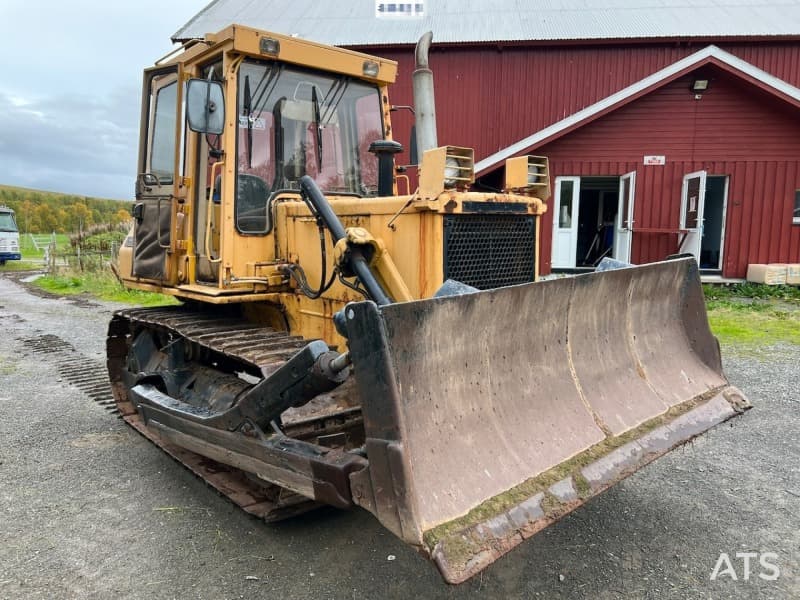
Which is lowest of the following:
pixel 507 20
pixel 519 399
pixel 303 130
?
pixel 519 399

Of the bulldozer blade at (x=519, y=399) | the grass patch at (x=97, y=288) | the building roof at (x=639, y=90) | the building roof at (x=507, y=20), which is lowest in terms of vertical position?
the grass patch at (x=97, y=288)

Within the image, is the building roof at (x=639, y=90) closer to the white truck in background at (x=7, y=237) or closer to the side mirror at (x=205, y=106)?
the side mirror at (x=205, y=106)

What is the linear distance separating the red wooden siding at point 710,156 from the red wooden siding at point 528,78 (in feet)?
8.33

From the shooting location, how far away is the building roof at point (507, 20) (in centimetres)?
1638

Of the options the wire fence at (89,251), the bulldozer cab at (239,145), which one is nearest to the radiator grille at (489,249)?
the bulldozer cab at (239,145)

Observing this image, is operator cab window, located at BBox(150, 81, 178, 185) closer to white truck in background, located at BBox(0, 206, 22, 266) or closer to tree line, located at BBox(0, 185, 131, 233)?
white truck in background, located at BBox(0, 206, 22, 266)

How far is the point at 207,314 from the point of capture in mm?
4867

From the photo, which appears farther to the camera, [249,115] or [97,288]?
[97,288]

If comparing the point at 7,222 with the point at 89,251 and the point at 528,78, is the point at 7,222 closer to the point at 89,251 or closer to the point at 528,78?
the point at 89,251

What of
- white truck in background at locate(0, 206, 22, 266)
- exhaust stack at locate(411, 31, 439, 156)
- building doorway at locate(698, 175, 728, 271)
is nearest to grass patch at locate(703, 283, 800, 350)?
building doorway at locate(698, 175, 728, 271)

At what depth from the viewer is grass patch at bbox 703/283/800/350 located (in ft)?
28.7

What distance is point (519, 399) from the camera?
2.98 meters

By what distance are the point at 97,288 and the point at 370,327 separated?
16344mm

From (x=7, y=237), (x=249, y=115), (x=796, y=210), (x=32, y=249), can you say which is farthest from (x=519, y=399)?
(x=32, y=249)
